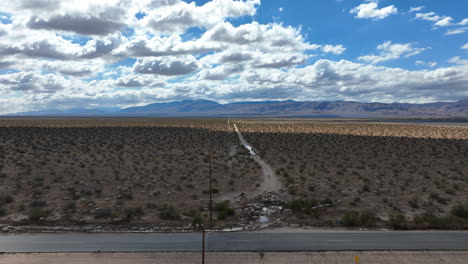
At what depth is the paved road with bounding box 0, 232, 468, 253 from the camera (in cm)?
1592

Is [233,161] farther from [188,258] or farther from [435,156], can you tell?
[435,156]

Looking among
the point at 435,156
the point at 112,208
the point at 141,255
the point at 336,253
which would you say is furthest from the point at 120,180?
the point at 435,156

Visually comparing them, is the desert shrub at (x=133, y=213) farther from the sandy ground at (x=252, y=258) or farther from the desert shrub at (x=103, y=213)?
the sandy ground at (x=252, y=258)

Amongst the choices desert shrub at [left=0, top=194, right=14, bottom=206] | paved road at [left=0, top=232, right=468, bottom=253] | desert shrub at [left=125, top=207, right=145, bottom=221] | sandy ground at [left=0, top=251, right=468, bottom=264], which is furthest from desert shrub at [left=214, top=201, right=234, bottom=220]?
desert shrub at [left=0, top=194, right=14, bottom=206]

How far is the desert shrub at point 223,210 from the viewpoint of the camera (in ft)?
65.9

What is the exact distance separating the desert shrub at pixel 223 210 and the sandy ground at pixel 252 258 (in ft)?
15.2

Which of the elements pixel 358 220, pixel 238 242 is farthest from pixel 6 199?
pixel 358 220

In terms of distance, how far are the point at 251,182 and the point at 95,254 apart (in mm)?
15596

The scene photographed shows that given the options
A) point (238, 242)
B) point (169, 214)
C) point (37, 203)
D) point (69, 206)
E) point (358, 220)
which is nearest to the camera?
point (238, 242)

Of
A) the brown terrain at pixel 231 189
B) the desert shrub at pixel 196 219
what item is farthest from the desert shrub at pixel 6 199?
the desert shrub at pixel 196 219

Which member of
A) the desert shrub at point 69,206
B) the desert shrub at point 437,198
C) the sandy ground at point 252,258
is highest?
the desert shrub at point 69,206

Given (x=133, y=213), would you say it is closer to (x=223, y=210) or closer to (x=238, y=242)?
(x=223, y=210)

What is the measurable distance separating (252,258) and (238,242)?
1597 mm

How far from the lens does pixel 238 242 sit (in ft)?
54.4
